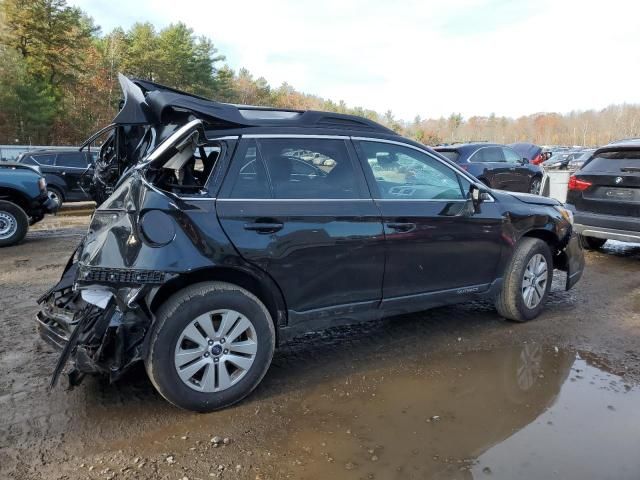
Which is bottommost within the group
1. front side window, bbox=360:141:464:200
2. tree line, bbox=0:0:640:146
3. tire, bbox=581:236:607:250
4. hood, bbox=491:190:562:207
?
tire, bbox=581:236:607:250

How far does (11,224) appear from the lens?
27.5 ft

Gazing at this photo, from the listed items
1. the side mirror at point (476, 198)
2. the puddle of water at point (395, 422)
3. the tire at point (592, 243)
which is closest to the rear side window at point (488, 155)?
the tire at point (592, 243)

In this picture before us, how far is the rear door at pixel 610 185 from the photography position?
6516mm

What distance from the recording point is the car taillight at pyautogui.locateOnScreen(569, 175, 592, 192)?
711 centimetres

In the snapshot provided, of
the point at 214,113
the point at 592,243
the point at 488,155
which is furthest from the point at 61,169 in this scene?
the point at 592,243

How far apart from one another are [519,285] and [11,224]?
7.97m

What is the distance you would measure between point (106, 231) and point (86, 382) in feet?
3.70

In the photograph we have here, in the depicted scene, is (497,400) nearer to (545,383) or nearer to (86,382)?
(545,383)

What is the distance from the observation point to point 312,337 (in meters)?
4.36

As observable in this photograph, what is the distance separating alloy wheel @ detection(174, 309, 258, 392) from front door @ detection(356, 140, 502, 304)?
1174 millimetres

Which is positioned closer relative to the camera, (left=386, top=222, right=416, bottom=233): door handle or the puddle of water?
the puddle of water

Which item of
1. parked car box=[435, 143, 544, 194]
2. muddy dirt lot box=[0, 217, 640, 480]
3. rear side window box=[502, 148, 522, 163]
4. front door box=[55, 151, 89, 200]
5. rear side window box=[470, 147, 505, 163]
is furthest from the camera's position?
rear side window box=[502, 148, 522, 163]

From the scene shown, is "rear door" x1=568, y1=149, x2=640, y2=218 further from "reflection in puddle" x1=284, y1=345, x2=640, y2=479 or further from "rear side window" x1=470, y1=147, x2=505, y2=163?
"rear side window" x1=470, y1=147, x2=505, y2=163

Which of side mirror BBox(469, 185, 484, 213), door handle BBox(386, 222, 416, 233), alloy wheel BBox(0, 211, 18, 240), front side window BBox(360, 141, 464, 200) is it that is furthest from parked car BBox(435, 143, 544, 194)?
alloy wheel BBox(0, 211, 18, 240)
